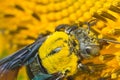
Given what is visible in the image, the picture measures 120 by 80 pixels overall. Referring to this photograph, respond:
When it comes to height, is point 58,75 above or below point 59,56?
below

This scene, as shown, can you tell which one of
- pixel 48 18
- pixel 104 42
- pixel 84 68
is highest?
pixel 48 18

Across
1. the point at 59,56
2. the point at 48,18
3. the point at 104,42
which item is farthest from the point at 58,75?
the point at 48,18

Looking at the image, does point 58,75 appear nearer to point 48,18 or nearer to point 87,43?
point 87,43

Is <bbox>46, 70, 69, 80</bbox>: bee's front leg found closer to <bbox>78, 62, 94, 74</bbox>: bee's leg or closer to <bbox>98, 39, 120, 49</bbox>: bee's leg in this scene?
<bbox>78, 62, 94, 74</bbox>: bee's leg

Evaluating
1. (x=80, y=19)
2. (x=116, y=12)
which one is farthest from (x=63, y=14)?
(x=116, y=12)

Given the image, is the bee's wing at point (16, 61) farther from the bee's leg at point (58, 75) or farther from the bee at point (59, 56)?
the bee's leg at point (58, 75)

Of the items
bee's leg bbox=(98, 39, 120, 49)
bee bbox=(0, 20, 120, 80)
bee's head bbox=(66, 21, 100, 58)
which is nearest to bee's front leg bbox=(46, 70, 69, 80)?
bee bbox=(0, 20, 120, 80)

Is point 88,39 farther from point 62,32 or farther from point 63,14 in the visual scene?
point 63,14
